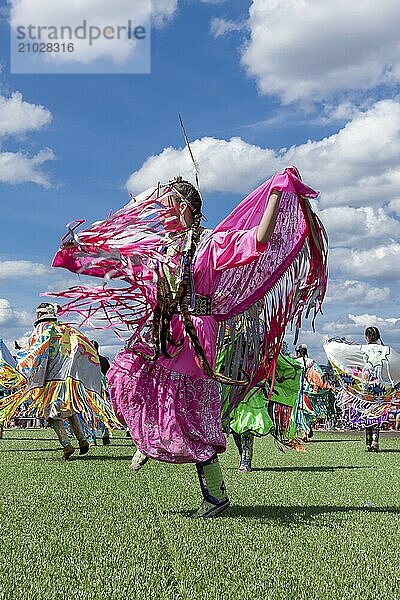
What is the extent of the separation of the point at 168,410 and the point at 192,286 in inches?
30.7

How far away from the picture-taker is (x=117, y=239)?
4941mm

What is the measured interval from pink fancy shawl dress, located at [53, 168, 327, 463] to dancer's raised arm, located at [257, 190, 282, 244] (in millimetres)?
53

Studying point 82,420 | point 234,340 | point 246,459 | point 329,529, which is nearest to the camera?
point 329,529

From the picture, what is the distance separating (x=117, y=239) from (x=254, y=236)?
85 cm

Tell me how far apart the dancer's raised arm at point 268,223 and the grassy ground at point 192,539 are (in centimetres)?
169

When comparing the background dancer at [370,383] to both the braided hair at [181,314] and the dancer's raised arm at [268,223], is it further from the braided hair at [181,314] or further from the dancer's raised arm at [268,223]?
the dancer's raised arm at [268,223]

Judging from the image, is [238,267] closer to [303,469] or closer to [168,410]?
[168,410]

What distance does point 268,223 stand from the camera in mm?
4695

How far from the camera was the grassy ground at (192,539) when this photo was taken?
130 inches

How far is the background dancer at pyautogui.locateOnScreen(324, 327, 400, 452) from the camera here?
1302 cm

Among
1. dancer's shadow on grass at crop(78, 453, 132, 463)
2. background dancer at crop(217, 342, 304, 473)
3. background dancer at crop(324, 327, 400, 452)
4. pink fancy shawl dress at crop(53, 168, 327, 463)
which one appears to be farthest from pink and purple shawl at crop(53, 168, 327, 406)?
background dancer at crop(324, 327, 400, 452)

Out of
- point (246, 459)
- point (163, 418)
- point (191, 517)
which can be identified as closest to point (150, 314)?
point (163, 418)

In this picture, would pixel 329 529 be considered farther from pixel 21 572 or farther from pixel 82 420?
pixel 82 420

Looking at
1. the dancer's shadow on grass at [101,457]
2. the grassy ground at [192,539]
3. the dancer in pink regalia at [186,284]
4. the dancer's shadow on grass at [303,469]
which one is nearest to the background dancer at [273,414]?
the dancer's shadow on grass at [303,469]
